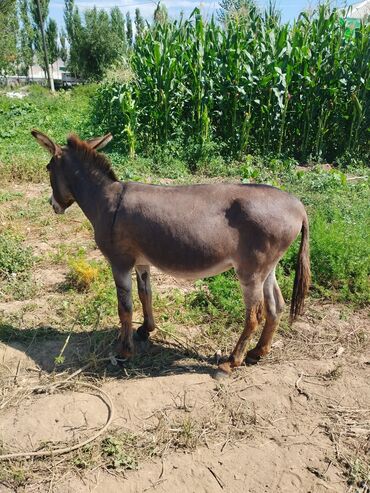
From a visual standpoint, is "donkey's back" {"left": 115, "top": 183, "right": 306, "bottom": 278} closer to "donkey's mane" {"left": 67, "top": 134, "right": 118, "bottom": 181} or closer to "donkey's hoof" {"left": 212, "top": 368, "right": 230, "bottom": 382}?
"donkey's mane" {"left": 67, "top": 134, "right": 118, "bottom": 181}

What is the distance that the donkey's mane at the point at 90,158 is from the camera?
412 centimetres

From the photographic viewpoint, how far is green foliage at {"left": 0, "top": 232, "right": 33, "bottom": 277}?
5.67 m

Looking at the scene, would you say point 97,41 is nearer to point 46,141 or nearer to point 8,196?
point 8,196

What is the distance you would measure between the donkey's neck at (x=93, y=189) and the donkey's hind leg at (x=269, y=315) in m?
1.68

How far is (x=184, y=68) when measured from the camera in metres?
10.9

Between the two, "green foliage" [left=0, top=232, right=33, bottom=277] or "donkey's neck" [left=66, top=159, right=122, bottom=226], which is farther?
"green foliage" [left=0, top=232, right=33, bottom=277]

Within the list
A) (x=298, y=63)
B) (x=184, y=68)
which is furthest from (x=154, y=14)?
(x=298, y=63)

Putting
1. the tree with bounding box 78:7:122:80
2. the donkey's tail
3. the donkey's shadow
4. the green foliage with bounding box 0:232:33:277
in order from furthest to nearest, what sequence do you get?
1. the tree with bounding box 78:7:122:80
2. the green foliage with bounding box 0:232:33:277
3. the donkey's shadow
4. the donkey's tail

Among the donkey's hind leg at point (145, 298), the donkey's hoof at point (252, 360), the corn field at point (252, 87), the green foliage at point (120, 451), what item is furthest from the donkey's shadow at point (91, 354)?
the corn field at point (252, 87)

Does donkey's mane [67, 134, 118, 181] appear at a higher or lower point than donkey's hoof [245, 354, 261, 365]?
higher

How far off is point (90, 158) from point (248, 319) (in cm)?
213

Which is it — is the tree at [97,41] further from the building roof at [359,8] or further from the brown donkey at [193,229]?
the brown donkey at [193,229]

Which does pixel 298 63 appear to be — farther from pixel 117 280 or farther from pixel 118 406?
pixel 118 406

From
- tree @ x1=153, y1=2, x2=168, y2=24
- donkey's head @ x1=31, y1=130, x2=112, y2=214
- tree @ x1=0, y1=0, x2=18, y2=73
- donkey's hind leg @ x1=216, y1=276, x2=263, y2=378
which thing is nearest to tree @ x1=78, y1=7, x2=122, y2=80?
tree @ x1=0, y1=0, x2=18, y2=73
